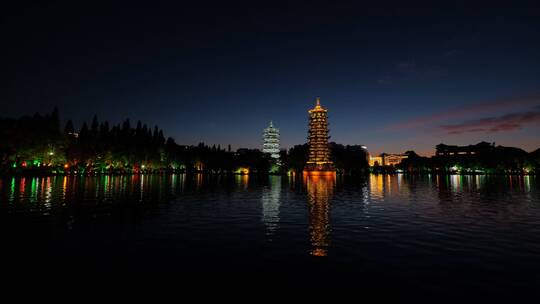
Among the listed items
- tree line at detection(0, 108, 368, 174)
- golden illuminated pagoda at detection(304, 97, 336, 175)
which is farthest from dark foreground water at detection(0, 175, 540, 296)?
golden illuminated pagoda at detection(304, 97, 336, 175)

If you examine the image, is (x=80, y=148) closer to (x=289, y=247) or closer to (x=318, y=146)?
(x=289, y=247)

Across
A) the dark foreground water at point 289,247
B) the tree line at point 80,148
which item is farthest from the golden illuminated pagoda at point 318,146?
the dark foreground water at point 289,247

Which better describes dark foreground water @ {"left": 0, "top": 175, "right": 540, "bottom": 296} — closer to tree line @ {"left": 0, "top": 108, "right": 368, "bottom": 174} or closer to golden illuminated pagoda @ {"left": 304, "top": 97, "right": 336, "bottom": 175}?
tree line @ {"left": 0, "top": 108, "right": 368, "bottom": 174}

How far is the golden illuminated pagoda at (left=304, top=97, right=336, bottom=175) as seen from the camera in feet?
570

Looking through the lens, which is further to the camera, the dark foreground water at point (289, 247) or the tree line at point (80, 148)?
the tree line at point (80, 148)

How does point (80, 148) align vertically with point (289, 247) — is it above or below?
above

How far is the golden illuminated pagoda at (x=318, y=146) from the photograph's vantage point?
174m

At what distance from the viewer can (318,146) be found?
582 feet

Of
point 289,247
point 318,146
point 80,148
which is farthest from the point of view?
point 318,146

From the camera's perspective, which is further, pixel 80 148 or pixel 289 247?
pixel 80 148

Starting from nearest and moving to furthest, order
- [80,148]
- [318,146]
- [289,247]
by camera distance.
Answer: [289,247] < [80,148] < [318,146]

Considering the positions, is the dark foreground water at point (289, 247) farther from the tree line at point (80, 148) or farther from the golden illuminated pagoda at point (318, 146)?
the golden illuminated pagoda at point (318, 146)


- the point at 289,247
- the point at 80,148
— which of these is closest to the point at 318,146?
the point at 80,148

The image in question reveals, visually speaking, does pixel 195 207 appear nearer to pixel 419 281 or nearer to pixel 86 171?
pixel 419 281
